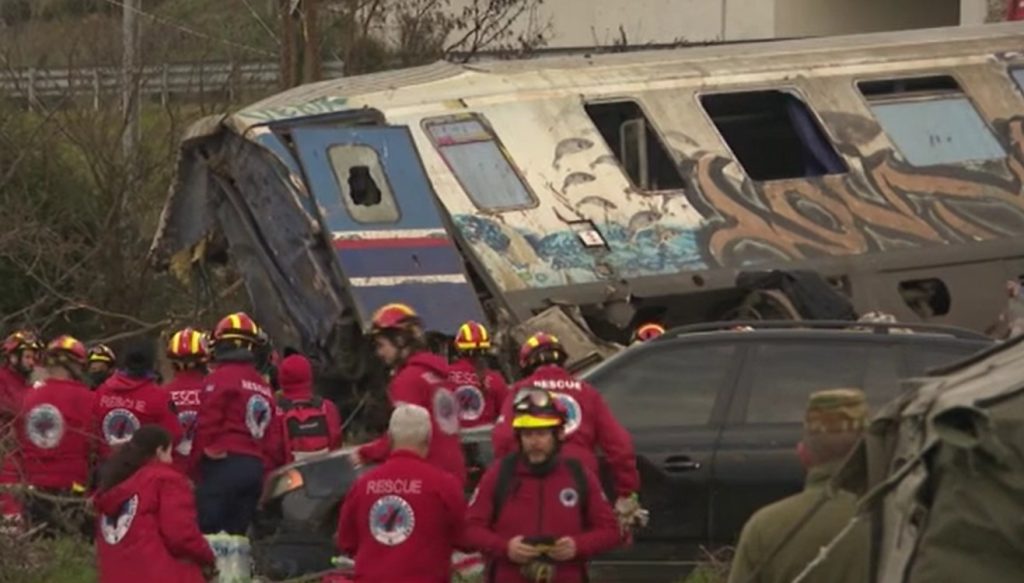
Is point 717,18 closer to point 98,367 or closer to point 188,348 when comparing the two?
point 98,367

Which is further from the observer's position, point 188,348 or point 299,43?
point 299,43

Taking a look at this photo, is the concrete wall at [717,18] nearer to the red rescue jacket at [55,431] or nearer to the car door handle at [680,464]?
the red rescue jacket at [55,431]

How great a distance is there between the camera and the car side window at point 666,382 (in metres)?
13.5

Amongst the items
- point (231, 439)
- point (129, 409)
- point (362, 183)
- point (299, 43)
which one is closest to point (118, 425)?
point (129, 409)

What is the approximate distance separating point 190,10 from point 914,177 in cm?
1996

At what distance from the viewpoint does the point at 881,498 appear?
6488 mm

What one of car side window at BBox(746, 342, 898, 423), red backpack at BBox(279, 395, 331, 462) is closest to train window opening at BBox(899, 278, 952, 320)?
car side window at BBox(746, 342, 898, 423)

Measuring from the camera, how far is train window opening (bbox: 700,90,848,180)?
19.6m

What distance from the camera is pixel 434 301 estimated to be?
1792cm

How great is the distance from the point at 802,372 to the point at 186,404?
357cm

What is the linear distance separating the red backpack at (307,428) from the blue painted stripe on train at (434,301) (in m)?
2.54

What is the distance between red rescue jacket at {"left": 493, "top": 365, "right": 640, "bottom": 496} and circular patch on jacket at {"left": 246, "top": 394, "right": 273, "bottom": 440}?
217 cm

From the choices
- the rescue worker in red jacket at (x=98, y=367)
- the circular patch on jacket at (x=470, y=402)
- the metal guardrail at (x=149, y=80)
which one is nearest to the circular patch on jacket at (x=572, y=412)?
the circular patch on jacket at (x=470, y=402)

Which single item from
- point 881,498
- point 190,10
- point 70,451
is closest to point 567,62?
point 70,451
